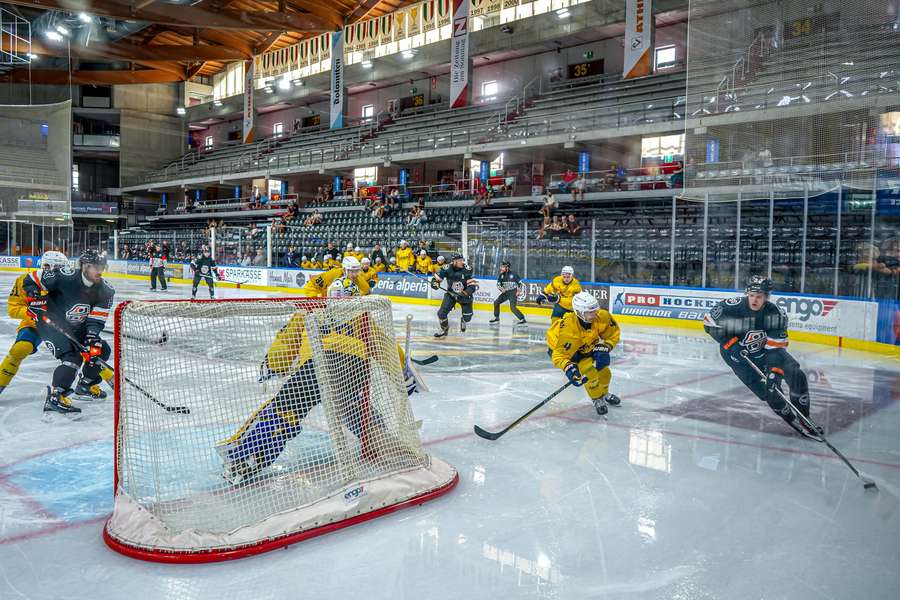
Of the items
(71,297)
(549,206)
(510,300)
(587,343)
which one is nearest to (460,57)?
(549,206)

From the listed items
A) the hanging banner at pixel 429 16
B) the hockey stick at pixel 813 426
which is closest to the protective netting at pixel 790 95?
the hockey stick at pixel 813 426

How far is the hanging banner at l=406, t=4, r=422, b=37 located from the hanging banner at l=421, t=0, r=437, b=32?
0.23 m

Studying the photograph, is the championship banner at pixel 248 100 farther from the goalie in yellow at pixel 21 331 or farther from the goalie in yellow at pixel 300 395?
the goalie in yellow at pixel 300 395

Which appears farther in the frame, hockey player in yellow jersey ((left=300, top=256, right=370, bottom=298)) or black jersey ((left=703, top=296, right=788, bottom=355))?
hockey player in yellow jersey ((left=300, top=256, right=370, bottom=298))

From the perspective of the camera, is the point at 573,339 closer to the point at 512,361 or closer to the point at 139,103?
the point at 512,361

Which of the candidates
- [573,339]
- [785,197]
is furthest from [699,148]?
[573,339]

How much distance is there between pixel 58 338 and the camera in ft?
16.8

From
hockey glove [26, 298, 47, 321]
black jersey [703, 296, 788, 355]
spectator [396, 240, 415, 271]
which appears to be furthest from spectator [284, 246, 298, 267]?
black jersey [703, 296, 788, 355]

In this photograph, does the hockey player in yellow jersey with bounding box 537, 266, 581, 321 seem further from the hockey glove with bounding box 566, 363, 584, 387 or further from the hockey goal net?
the hockey goal net

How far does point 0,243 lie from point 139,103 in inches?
731

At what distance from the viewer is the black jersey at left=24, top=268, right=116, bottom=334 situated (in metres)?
5.04

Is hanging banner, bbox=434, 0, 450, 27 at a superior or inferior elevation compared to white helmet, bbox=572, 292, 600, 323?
superior

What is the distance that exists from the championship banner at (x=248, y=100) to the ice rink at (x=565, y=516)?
31523 mm

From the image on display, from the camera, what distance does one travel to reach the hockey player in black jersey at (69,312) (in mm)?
5051
